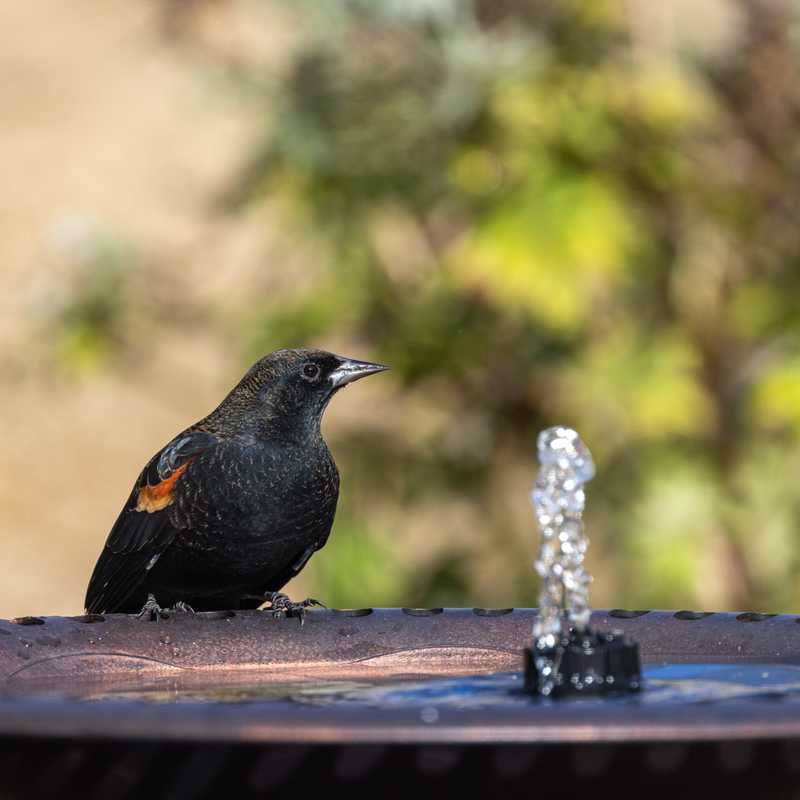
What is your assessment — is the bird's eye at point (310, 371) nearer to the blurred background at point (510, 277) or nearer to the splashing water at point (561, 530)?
the splashing water at point (561, 530)

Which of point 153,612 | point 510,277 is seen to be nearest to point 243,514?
point 153,612

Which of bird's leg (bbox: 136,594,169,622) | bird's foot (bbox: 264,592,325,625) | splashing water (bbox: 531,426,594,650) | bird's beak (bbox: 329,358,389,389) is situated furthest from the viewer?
bird's beak (bbox: 329,358,389,389)

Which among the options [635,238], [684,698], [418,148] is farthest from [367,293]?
[684,698]

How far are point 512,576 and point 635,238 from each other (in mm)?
1753

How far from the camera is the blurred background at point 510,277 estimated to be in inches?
300

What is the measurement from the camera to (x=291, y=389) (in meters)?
4.21

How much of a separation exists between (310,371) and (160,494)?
1.84 feet

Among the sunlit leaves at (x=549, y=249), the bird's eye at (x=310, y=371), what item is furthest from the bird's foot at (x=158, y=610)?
the sunlit leaves at (x=549, y=249)

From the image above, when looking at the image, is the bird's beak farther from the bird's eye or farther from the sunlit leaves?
the sunlit leaves

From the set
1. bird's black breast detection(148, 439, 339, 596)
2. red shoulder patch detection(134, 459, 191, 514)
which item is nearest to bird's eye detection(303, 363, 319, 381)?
bird's black breast detection(148, 439, 339, 596)

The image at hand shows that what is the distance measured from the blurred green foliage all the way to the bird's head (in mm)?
3188

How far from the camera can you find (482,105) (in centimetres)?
788

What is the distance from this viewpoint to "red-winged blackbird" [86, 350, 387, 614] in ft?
12.6

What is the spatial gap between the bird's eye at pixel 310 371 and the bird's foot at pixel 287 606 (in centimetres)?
57
